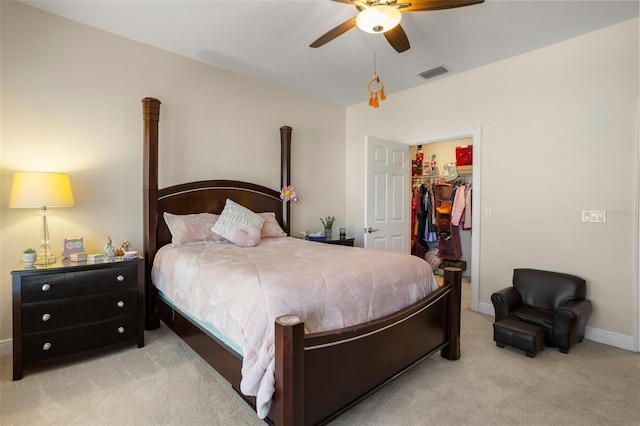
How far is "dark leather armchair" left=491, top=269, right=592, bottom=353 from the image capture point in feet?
8.61

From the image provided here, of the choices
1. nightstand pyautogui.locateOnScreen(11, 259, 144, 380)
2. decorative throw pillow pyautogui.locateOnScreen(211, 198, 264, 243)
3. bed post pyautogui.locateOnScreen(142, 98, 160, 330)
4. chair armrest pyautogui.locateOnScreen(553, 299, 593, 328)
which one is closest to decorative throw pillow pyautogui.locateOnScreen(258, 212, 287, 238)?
decorative throw pillow pyautogui.locateOnScreen(211, 198, 264, 243)

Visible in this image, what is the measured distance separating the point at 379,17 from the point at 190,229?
2.50m

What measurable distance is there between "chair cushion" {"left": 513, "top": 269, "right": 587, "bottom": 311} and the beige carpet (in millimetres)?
472

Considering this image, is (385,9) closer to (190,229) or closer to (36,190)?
(190,229)

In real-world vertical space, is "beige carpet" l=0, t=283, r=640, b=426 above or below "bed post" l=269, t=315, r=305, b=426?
below

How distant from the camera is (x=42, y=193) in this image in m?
2.35

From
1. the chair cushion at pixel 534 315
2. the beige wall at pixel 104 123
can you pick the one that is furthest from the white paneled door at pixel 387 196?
the chair cushion at pixel 534 315

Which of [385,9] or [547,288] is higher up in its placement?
[385,9]

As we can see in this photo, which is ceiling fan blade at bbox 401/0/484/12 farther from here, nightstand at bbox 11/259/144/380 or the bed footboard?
nightstand at bbox 11/259/144/380

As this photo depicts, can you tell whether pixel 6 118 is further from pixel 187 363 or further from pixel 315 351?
pixel 315 351

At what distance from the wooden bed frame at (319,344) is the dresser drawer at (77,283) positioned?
437 mm

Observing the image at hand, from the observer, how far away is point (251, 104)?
412 centimetres

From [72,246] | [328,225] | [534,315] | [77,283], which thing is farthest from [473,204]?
[72,246]

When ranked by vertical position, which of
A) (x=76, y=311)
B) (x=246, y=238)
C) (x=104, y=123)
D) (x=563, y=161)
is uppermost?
(x=104, y=123)
